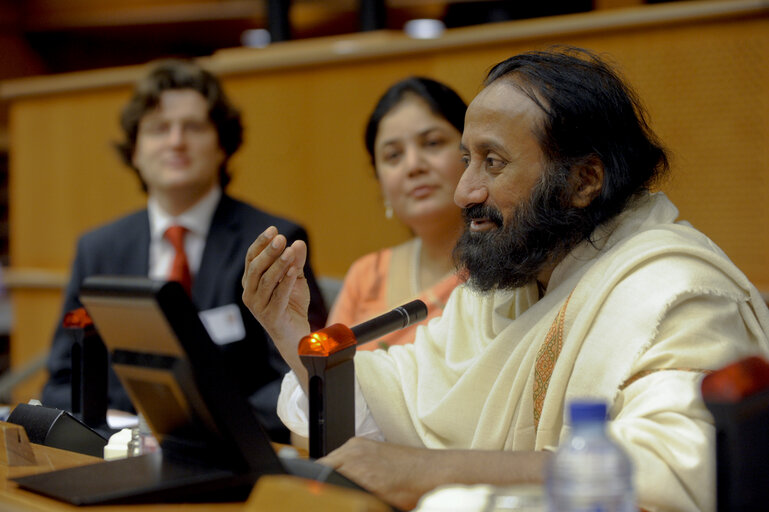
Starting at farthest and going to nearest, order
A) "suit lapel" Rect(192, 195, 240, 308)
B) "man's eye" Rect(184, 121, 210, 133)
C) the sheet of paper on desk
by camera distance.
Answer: "man's eye" Rect(184, 121, 210, 133) → "suit lapel" Rect(192, 195, 240, 308) → the sheet of paper on desk

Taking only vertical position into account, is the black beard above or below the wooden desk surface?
above

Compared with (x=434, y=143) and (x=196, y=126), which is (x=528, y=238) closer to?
(x=434, y=143)

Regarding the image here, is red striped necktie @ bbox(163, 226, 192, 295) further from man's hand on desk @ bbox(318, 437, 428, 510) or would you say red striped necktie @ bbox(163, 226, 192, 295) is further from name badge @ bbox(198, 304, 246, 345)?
man's hand on desk @ bbox(318, 437, 428, 510)

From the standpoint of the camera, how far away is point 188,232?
3.28m

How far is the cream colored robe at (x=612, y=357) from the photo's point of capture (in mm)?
1267

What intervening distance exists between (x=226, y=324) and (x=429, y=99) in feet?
3.23

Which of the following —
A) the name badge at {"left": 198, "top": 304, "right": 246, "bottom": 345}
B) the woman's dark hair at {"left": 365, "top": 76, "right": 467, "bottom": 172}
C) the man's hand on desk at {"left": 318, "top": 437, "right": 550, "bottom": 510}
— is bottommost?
the name badge at {"left": 198, "top": 304, "right": 246, "bottom": 345}

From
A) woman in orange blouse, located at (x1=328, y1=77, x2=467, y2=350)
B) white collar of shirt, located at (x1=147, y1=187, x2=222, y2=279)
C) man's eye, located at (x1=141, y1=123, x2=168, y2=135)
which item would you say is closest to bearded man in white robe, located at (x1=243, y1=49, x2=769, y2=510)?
woman in orange blouse, located at (x1=328, y1=77, x2=467, y2=350)

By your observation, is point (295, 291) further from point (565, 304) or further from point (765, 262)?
point (765, 262)

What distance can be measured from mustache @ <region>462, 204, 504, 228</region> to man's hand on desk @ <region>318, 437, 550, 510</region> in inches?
24.2

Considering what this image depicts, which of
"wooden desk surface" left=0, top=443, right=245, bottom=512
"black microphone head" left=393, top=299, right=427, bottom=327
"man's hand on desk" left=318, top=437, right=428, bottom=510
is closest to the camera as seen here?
"wooden desk surface" left=0, top=443, right=245, bottom=512

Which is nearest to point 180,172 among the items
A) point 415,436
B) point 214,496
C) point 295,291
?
point 295,291

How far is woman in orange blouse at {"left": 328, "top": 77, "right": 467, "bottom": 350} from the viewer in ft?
8.95

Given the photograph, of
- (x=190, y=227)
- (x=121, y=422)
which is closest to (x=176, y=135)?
(x=190, y=227)
